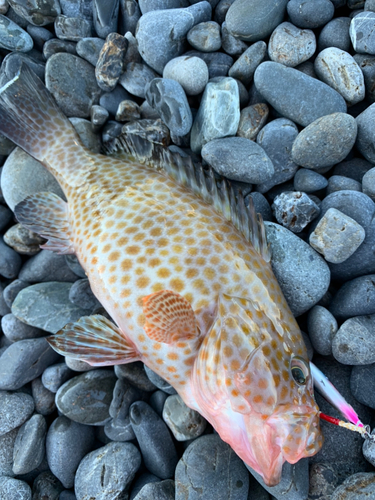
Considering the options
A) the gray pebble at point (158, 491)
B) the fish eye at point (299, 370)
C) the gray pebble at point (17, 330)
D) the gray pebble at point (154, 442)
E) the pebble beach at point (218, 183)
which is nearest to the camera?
the fish eye at point (299, 370)

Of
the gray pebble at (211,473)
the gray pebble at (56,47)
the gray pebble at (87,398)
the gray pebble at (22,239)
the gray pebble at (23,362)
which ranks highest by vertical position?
the gray pebble at (56,47)

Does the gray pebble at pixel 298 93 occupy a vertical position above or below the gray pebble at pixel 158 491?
above

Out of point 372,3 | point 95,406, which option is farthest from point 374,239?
point 95,406

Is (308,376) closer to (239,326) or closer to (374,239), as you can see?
(239,326)

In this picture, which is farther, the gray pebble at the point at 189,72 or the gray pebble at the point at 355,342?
the gray pebble at the point at 189,72

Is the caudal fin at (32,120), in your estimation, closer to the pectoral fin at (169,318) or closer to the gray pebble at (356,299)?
the pectoral fin at (169,318)

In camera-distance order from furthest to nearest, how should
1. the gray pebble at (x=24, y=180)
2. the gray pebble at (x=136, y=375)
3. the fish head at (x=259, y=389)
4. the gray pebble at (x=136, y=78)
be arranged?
the gray pebble at (x=136, y=78), the gray pebble at (x=24, y=180), the gray pebble at (x=136, y=375), the fish head at (x=259, y=389)

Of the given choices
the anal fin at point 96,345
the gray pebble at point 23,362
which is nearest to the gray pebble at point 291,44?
the anal fin at point 96,345
